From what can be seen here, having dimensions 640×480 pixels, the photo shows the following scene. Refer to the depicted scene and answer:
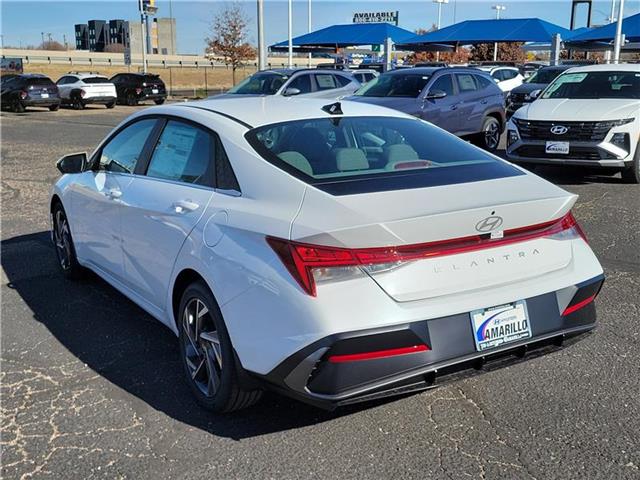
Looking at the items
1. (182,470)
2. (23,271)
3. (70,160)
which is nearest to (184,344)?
(182,470)

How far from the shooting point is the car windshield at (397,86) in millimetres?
12859

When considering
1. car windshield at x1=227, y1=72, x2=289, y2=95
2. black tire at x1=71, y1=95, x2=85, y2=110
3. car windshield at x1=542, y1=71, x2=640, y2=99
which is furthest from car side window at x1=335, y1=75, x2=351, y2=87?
black tire at x1=71, y1=95, x2=85, y2=110

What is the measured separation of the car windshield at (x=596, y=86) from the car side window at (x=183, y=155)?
322 inches

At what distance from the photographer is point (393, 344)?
273 cm

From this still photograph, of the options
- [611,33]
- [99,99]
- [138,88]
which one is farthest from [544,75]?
[99,99]

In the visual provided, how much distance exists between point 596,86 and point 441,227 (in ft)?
29.3

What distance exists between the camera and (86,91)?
2866 cm

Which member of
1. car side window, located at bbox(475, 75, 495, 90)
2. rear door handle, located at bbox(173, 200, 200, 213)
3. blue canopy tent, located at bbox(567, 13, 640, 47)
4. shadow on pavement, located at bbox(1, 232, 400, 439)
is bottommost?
shadow on pavement, located at bbox(1, 232, 400, 439)

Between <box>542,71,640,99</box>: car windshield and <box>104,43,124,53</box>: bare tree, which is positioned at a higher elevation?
<box>104,43,124,53</box>: bare tree

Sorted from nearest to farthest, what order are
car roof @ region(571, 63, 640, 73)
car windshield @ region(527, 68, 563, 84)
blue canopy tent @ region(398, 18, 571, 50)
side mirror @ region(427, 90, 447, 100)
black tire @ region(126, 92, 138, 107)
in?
car roof @ region(571, 63, 640, 73)
side mirror @ region(427, 90, 447, 100)
car windshield @ region(527, 68, 563, 84)
blue canopy tent @ region(398, 18, 571, 50)
black tire @ region(126, 92, 138, 107)

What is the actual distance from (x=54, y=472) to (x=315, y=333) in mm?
1375

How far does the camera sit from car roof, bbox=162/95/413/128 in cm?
376

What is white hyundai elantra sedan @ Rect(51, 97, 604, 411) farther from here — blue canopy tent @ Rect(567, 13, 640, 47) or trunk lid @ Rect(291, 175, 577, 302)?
blue canopy tent @ Rect(567, 13, 640, 47)

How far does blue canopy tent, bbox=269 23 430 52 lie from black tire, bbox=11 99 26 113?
13.3m
